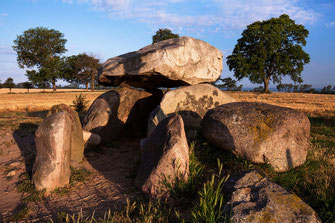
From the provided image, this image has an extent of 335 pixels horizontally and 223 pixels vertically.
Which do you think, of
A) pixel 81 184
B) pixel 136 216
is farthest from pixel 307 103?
pixel 136 216

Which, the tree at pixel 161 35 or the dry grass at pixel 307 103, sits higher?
the tree at pixel 161 35

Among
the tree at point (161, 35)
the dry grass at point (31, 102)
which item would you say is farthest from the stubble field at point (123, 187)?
the tree at point (161, 35)

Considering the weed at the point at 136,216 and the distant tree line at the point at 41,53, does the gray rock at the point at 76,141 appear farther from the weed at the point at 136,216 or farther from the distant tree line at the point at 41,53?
the distant tree line at the point at 41,53

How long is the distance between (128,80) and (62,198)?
5212 millimetres

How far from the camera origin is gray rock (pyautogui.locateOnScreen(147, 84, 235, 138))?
7707 millimetres

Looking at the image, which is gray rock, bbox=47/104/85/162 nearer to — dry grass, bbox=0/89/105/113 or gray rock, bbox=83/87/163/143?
gray rock, bbox=83/87/163/143

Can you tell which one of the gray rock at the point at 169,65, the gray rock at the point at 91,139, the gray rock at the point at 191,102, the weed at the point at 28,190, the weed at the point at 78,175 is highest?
the gray rock at the point at 169,65

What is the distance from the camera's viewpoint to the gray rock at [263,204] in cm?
278

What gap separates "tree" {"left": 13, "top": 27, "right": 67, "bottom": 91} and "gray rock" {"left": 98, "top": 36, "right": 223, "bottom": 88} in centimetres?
3960

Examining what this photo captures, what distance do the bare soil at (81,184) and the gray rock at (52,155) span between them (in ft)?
0.93

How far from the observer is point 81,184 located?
16.0 ft

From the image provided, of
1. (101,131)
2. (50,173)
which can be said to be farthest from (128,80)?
(50,173)

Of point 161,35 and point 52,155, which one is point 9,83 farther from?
point 52,155

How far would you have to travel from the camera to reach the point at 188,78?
26.3ft
